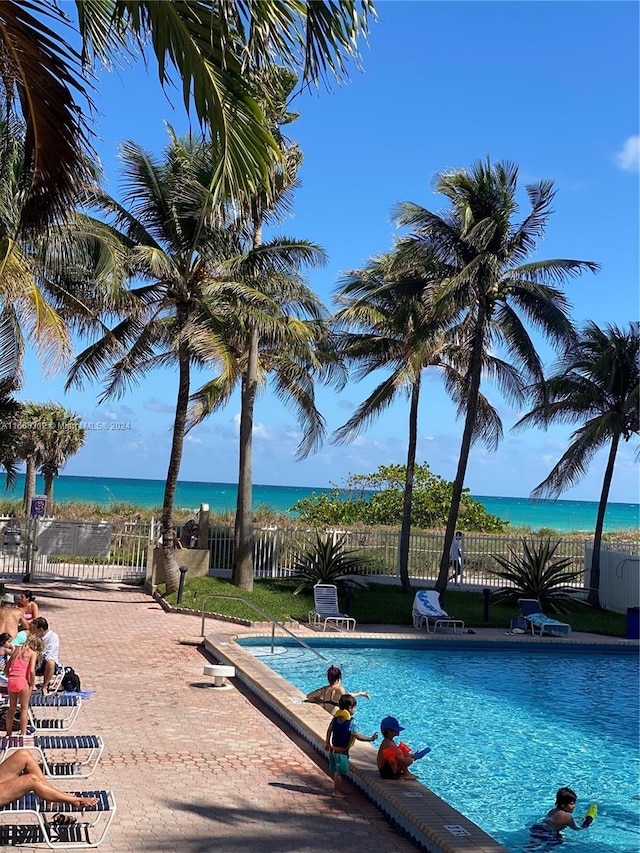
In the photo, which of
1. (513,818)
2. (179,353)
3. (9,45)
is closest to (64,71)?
(9,45)

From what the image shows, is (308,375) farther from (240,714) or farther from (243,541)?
(240,714)

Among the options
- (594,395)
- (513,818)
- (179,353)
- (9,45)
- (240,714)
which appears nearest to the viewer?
(9,45)

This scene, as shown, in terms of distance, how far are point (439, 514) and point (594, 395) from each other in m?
16.5

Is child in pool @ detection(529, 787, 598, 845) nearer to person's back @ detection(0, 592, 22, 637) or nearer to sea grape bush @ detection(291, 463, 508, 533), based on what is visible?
person's back @ detection(0, 592, 22, 637)

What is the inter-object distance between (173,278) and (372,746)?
1263cm

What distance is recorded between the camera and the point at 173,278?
19.6 meters

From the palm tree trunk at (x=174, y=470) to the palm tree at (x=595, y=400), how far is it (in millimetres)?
9028

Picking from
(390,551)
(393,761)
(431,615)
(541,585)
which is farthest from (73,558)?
(393,761)

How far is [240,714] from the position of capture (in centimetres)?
1121

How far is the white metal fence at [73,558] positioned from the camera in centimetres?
2300

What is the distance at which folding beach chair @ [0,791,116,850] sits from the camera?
6159 millimetres

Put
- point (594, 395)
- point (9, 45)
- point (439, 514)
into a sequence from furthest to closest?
point (439, 514)
point (594, 395)
point (9, 45)

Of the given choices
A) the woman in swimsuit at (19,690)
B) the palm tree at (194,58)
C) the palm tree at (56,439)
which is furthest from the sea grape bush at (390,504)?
the palm tree at (194,58)

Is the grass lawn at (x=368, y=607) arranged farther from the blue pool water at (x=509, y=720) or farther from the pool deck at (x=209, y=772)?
the pool deck at (x=209, y=772)
